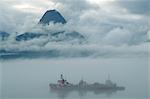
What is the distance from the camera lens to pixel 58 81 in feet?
17.8

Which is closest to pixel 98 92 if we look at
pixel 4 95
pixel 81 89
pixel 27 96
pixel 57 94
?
pixel 81 89

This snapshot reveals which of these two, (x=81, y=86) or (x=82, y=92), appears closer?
(x=82, y=92)

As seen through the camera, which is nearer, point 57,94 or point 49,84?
point 57,94

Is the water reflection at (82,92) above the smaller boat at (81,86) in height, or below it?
below

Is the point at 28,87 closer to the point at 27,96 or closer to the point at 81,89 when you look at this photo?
the point at 27,96

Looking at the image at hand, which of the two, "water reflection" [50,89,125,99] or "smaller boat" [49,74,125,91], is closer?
"water reflection" [50,89,125,99]

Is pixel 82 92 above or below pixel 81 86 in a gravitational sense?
below

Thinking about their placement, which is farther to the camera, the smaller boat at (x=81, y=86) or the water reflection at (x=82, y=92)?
the smaller boat at (x=81, y=86)

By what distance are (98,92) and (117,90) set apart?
1.31 ft

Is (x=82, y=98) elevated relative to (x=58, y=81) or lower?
lower

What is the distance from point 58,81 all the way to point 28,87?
598 mm

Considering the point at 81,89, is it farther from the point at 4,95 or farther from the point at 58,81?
the point at 4,95

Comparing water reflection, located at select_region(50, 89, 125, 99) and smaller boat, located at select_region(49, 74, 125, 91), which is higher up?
smaller boat, located at select_region(49, 74, 125, 91)

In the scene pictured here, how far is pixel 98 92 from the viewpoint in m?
5.15
